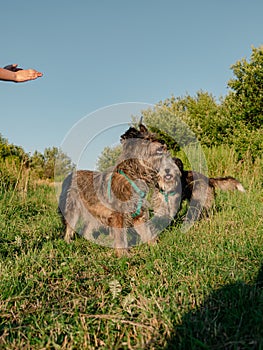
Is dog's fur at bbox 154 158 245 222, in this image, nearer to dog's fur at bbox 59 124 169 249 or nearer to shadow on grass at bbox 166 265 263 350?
dog's fur at bbox 59 124 169 249

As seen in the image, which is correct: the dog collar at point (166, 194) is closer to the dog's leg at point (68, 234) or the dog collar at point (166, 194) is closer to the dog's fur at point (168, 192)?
the dog's fur at point (168, 192)

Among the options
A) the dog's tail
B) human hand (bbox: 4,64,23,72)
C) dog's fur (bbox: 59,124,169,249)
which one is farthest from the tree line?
human hand (bbox: 4,64,23,72)

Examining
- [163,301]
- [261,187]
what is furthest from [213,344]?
[261,187]

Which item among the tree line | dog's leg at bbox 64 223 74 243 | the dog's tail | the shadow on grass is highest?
the tree line

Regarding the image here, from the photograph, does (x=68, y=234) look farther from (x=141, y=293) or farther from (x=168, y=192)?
(x=141, y=293)

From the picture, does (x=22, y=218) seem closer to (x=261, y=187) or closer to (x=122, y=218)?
(x=122, y=218)

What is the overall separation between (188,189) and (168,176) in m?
1.20

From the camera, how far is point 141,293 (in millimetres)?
3018

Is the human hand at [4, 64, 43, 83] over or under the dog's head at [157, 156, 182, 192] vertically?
over

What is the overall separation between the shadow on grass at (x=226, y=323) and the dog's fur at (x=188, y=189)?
332 cm

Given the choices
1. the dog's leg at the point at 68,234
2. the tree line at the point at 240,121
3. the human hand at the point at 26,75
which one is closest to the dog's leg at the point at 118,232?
the dog's leg at the point at 68,234

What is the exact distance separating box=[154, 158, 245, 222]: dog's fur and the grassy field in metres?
1.25

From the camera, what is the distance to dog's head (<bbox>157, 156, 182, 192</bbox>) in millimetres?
5941

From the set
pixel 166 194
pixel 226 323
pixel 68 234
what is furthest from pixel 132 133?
pixel 226 323
